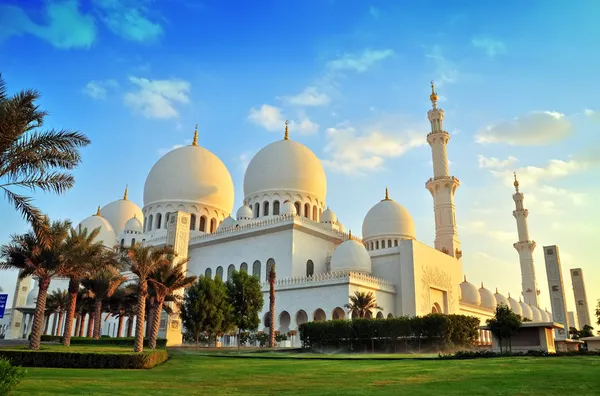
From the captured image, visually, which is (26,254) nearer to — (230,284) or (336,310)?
(230,284)

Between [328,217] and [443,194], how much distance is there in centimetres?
1159

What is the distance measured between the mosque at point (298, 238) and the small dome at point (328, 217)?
4.2 inches

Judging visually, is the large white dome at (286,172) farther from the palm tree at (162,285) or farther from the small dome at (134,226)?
the palm tree at (162,285)

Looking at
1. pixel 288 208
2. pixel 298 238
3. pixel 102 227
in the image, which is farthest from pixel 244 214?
pixel 102 227

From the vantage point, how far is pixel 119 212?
2261 inches

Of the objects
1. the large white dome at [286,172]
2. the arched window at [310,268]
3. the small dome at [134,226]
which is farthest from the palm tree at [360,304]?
the small dome at [134,226]

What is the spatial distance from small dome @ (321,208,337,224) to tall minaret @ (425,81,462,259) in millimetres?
10358

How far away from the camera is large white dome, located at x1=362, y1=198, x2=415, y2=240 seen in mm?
44469

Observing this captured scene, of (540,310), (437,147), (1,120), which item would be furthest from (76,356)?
(540,310)

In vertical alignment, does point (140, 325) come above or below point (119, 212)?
below

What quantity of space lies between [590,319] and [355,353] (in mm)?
47197

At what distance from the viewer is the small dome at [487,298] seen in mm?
A: 50406

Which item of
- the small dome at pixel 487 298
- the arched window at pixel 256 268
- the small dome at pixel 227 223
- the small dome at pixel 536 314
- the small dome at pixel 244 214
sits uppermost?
the small dome at pixel 244 214

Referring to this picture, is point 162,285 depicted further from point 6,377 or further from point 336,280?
point 6,377
